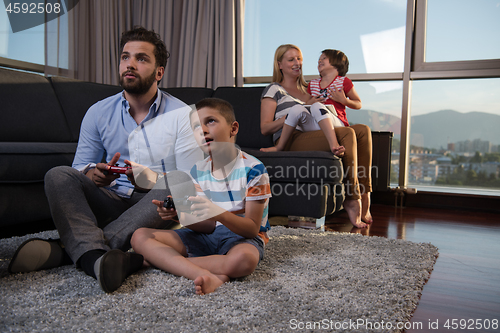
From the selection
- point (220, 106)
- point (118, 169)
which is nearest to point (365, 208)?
point (220, 106)

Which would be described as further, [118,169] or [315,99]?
[315,99]

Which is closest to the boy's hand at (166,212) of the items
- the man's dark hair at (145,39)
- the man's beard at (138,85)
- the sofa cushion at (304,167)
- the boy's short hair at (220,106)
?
the boy's short hair at (220,106)

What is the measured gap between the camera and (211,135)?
1.16 meters

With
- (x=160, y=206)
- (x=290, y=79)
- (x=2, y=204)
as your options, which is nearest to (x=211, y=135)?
(x=160, y=206)

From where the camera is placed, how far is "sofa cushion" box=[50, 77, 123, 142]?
226 cm

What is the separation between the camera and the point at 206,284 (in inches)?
36.4

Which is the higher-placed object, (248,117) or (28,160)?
(248,117)

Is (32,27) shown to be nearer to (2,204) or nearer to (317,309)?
(2,204)

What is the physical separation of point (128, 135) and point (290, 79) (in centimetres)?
135

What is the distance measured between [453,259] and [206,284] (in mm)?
1013

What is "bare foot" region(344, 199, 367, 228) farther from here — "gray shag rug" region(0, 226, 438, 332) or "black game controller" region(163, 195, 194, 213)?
"black game controller" region(163, 195, 194, 213)

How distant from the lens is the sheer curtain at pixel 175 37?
341 centimetres

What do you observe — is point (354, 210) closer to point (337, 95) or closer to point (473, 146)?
point (337, 95)

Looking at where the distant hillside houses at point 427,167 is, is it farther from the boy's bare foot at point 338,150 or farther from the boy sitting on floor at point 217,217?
the boy sitting on floor at point 217,217
